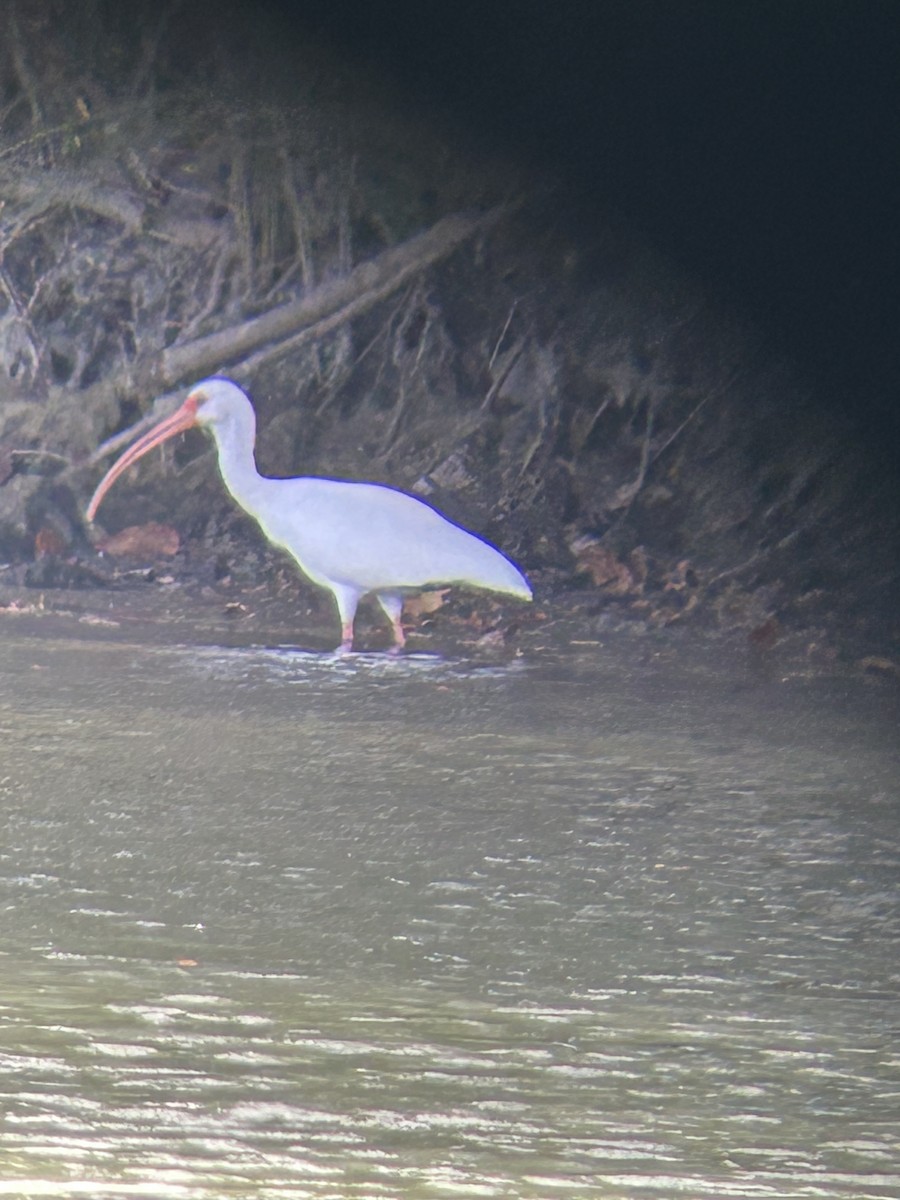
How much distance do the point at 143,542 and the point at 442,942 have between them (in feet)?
7.29

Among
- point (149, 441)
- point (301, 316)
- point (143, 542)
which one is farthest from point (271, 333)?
point (143, 542)

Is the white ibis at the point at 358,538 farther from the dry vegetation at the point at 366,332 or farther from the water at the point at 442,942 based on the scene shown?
the water at the point at 442,942

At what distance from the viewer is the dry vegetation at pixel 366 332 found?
12.6 ft

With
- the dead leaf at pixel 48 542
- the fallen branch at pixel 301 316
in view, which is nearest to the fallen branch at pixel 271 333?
the fallen branch at pixel 301 316

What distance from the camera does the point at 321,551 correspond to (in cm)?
347

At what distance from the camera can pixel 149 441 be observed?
3.86 m

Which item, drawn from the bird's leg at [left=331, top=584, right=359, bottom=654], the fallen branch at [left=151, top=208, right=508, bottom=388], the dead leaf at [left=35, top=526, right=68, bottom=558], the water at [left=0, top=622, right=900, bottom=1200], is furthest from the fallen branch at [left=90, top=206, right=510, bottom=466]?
the water at [left=0, top=622, right=900, bottom=1200]

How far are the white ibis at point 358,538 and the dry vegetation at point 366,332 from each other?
0.17m

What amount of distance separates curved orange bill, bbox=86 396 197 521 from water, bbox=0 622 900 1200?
0.90 metres

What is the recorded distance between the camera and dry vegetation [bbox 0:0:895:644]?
3846mm

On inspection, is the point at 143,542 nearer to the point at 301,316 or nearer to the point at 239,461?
the point at 239,461

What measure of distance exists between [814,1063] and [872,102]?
2812 mm

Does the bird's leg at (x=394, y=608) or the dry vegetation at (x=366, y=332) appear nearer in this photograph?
the bird's leg at (x=394, y=608)

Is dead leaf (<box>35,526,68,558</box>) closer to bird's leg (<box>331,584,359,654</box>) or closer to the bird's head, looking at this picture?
Answer: the bird's head
